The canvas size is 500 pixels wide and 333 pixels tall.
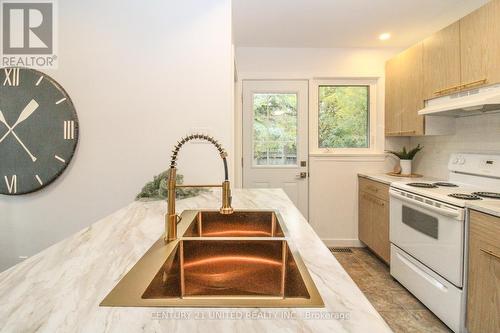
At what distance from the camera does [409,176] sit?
2.98 m

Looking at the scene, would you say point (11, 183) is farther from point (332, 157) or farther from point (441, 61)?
point (441, 61)

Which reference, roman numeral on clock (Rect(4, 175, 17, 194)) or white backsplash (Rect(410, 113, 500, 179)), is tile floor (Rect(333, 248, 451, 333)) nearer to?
white backsplash (Rect(410, 113, 500, 179))

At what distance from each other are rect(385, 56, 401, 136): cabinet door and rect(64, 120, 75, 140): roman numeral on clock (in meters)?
3.13

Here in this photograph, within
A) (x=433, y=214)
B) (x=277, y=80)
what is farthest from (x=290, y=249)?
(x=277, y=80)

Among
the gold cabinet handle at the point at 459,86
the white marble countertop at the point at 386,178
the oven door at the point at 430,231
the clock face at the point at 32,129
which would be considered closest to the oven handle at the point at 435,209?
the oven door at the point at 430,231

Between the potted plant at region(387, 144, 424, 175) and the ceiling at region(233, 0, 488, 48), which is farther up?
the ceiling at region(233, 0, 488, 48)

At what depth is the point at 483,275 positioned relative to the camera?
1.56m

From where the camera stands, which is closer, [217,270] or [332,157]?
[217,270]

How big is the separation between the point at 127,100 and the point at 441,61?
8.59 ft

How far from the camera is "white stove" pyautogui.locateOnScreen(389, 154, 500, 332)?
1.73m

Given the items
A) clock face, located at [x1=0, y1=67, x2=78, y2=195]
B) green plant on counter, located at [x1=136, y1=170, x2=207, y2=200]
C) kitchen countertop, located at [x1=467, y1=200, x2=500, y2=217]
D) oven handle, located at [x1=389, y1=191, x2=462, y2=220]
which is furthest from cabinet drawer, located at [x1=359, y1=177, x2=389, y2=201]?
clock face, located at [x1=0, y1=67, x2=78, y2=195]

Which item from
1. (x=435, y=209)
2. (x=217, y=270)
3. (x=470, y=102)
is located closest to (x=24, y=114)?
(x=217, y=270)

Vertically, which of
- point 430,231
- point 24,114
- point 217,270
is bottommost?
point 430,231

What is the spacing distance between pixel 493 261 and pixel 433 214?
1.57ft
